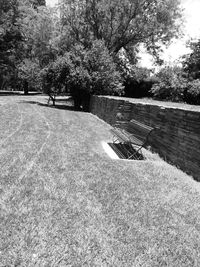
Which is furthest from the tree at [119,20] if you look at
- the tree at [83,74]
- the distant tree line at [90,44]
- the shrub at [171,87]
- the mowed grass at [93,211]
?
the mowed grass at [93,211]

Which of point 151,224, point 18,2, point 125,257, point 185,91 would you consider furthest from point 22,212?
point 18,2

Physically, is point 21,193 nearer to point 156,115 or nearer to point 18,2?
point 156,115

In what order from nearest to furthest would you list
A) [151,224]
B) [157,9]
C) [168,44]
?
[151,224], [157,9], [168,44]

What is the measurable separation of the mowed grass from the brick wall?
30cm

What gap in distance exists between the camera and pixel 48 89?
59.3 feet

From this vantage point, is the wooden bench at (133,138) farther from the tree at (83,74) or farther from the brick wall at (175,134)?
the tree at (83,74)

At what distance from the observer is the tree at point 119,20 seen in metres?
21.4

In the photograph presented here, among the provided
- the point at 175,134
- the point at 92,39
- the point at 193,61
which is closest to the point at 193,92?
the point at 193,61

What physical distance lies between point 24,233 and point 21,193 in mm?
954

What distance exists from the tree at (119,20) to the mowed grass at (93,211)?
18571 millimetres

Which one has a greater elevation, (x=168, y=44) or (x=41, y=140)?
(x=168, y=44)

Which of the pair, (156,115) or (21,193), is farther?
(156,115)

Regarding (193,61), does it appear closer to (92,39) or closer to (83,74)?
(92,39)

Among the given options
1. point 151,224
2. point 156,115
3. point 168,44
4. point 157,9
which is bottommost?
point 151,224
